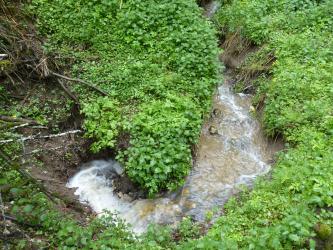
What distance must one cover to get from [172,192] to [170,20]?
156 inches

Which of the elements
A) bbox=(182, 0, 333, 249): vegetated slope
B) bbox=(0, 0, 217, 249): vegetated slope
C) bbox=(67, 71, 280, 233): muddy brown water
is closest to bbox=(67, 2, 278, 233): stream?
bbox=(67, 71, 280, 233): muddy brown water

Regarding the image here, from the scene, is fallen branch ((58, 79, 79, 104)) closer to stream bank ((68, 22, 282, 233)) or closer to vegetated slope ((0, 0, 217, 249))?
vegetated slope ((0, 0, 217, 249))

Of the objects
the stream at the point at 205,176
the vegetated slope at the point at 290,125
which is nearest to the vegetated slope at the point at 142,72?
the stream at the point at 205,176

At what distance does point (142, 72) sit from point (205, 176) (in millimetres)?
2401

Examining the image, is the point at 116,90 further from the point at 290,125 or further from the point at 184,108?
the point at 290,125

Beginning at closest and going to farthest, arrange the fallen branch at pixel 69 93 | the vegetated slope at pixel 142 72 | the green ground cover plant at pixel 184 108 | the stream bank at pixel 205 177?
1. the green ground cover plant at pixel 184 108
2. the stream bank at pixel 205 177
3. the vegetated slope at pixel 142 72
4. the fallen branch at pixel 69 93

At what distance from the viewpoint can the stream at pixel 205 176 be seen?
6.17m

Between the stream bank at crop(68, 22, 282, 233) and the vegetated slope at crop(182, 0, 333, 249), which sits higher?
the vegetated slope at crop(182, 0, 333, 249)

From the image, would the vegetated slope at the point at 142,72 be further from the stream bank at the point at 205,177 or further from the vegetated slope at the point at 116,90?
the stream bank at the point at 205,177

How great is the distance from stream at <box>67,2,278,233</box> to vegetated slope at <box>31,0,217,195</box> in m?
0.34

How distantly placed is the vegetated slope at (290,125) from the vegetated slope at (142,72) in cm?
133

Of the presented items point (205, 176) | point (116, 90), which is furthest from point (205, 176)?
point (116, 90)

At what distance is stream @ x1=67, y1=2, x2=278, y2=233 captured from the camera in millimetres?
6168

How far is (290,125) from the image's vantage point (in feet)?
23.0
